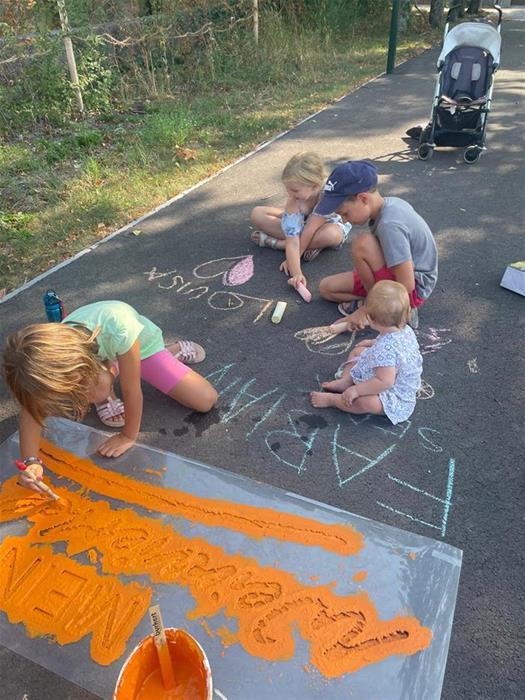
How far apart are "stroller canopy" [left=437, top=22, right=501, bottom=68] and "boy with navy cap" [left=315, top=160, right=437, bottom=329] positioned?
3.41 m

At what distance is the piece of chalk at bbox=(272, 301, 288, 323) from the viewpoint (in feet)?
10.6

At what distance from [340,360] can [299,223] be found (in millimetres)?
1136

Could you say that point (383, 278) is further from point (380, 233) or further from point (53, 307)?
point (53, 307)

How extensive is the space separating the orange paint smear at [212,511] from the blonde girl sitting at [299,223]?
172cm


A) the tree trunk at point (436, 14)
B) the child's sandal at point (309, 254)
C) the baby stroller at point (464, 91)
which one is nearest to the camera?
the child's sandal at point (309, 254)

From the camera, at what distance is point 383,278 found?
293cm

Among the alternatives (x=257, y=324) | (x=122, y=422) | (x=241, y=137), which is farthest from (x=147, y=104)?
(x=122, y=422)

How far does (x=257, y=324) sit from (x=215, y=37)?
7.14 metres

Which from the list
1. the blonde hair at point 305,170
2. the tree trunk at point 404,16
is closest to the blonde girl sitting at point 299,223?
the blonde hair at point 305,170

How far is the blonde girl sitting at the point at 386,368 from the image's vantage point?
7.73 ft

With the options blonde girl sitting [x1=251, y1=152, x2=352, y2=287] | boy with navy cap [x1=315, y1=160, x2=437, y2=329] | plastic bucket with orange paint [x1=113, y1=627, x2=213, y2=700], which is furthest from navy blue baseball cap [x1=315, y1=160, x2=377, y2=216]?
plastic bucket with orange paint [x1=113, y1=627, x2=213, y2=700]

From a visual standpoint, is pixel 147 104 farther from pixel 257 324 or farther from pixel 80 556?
pixel 80 556

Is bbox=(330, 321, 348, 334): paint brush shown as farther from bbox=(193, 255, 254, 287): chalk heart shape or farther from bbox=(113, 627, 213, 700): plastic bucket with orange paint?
bbox=(113, 627, 213, 700): plastic bucket with orange paint

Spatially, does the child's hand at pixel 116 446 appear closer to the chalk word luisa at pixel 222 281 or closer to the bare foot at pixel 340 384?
the bare foot at pixel 340 384
